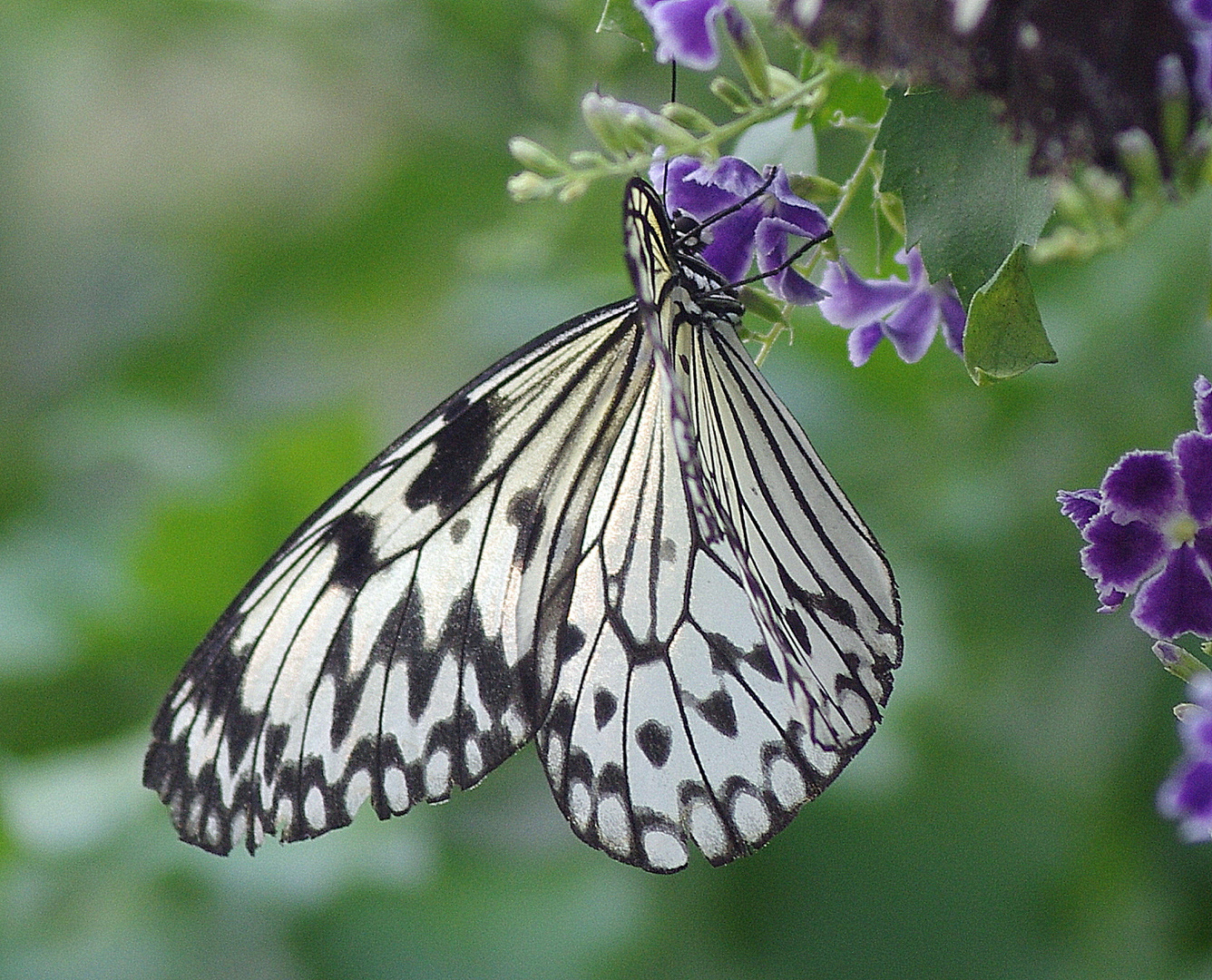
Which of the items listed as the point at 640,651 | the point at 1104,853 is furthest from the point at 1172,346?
the point at 640,651

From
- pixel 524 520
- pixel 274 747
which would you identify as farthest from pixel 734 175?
pixel 274 747

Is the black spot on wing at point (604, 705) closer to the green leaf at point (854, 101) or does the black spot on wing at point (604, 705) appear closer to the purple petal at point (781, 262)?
the purple petal at point (781, 262)

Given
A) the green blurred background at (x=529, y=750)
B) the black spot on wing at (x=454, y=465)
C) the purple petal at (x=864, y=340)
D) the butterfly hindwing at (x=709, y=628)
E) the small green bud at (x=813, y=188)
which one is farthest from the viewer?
the green blurred background at (x=529, y=750)

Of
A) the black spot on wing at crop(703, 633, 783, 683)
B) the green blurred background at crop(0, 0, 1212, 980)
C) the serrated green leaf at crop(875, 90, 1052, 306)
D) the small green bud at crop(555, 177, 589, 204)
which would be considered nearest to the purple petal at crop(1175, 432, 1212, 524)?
the serrated green leaf at crop(875, 90, 1052, 306)

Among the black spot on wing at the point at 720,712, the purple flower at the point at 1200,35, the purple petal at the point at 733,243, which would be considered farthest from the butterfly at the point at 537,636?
the purple flower at the point at 1200,35

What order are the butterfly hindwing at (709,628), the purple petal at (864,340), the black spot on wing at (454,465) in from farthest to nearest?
the black spot on wing at (454,465) → the butterfly hindwing at (709,628) → the purple petal at (864,340)
